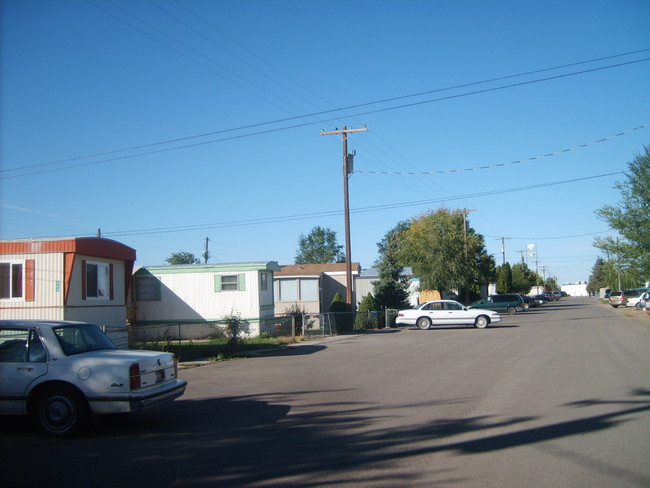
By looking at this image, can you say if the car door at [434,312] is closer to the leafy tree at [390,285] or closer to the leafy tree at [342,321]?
the leafy tree at [342,321]

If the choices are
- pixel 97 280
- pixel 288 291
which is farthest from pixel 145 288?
pixel 288 291

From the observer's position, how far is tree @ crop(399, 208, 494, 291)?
45844 mm

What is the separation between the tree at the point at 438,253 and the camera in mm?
45844

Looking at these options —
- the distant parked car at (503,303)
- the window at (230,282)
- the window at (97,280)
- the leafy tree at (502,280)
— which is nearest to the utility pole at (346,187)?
the window at (230,282)

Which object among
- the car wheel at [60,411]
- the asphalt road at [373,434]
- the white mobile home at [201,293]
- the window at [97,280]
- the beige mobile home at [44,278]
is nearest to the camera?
the asphalt road at [373,434]

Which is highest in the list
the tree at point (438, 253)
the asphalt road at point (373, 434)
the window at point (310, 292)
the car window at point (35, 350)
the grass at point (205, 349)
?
the tree at point (438, 253)

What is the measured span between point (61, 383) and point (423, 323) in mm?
25795

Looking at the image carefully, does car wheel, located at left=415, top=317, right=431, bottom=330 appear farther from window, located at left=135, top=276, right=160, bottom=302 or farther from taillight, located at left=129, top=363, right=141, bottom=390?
taillight, located at left=129, top=363, right=141, bottom=390

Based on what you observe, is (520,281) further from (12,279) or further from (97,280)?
(12,279)

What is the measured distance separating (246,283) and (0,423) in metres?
18.5

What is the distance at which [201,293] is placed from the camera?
90.6 feet

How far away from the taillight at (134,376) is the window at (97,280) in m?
11.5

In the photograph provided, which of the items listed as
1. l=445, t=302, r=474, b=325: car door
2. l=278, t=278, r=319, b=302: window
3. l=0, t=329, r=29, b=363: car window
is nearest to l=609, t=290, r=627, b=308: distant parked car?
l=445, t=302, r=474, b=325: car door

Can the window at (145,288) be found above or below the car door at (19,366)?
above
